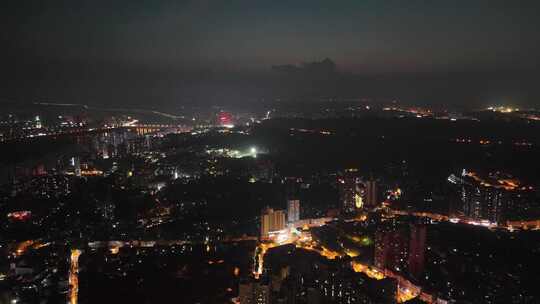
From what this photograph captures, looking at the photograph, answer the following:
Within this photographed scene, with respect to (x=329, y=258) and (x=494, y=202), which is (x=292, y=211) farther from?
(x=494, y=202)

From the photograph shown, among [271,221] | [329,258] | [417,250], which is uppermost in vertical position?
[417,250]

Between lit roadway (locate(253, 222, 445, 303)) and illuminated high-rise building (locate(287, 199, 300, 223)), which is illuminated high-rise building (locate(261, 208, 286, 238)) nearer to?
lit roadway (locate(253, 222, 445, 303))

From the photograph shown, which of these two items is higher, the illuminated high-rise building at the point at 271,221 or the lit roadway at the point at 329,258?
the illuminated high-rise building at the point at 271,221

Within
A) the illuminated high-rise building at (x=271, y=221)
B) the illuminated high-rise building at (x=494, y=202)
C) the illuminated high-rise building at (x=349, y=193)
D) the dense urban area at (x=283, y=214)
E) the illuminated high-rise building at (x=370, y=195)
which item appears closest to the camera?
the dense urban area at (x=283, y=214)

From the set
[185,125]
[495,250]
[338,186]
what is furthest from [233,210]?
[185,125]

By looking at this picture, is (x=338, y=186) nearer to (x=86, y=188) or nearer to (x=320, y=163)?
(x=320, y=163)

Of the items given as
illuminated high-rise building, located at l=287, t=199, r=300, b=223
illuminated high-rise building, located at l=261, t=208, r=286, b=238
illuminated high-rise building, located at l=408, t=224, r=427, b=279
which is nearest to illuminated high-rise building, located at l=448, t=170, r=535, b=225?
illuminated high-rise building, located at l=408, t=224, r=427, b=279

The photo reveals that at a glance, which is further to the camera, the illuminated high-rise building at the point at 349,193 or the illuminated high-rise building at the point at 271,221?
the illuminated high-rise building at the point at 349,193

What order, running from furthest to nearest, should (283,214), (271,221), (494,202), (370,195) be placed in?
1. (370,195)
2. (494,202)
3. (283,214)
4. (271,221)

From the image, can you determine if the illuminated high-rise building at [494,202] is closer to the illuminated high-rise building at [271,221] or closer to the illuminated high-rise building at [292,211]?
the illuminated high-rise building at [292,211]

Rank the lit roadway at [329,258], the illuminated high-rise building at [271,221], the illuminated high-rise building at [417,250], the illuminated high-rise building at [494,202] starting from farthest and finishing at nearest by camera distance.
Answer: the illuminated high-rise building at [494,202]
the illuminated high-rise building at [271,221]
the illuminated high-rise building at [417,250]
the lit roadway at [329,258]

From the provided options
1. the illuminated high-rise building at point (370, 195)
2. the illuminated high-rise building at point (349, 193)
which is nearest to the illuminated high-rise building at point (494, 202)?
the illuminated high-rise building at point (370, 195)

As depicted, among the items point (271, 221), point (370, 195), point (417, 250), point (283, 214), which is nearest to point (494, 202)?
point (370, 195)
